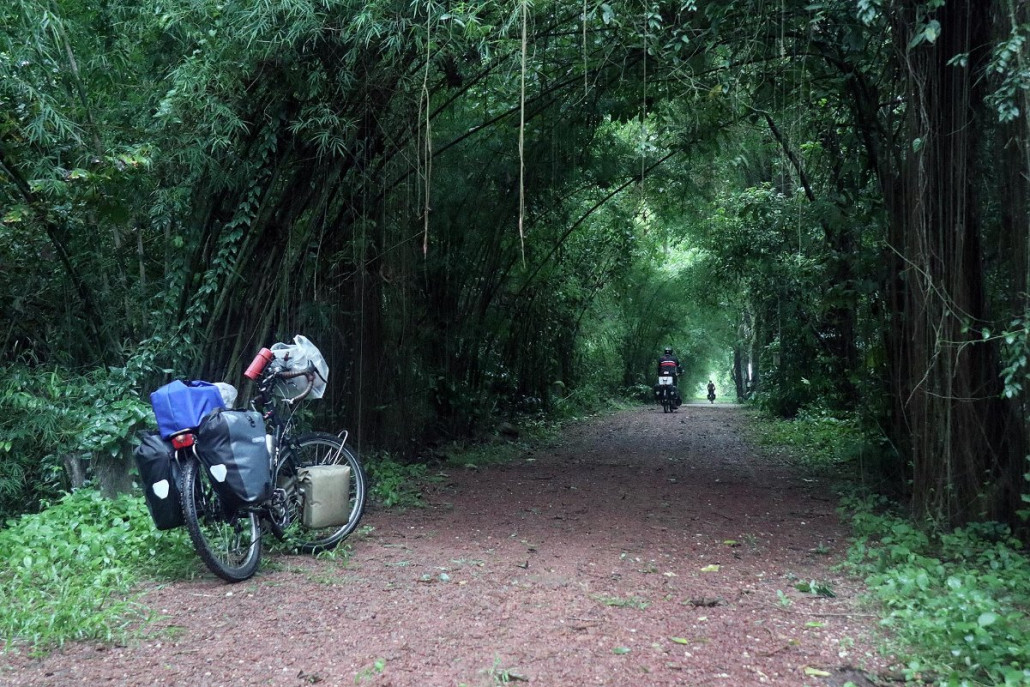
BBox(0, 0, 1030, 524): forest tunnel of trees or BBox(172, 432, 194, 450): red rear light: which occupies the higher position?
BBox(0, 0, 1030, 524): forest tunnel of trees

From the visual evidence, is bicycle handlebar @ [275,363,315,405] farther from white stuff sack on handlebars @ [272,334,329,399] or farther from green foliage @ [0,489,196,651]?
green foliage @ [0,489,196,651]

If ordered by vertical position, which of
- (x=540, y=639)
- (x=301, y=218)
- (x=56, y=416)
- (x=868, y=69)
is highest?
(x=868, y=69)

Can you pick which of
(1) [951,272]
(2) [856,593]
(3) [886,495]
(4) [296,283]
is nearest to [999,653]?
(2) [856,593]

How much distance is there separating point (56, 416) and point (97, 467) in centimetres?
37

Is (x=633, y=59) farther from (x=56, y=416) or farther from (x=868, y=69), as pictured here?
(x=56, y=416)

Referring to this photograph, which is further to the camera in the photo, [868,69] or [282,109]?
[868,69]

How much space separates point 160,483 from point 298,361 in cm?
109

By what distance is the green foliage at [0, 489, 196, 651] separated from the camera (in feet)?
10.8

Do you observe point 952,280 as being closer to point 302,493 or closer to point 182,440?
point 302,493

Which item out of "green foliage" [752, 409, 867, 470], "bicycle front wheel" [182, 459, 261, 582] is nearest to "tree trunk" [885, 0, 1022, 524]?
"green foliage" [752, 409, 867, 470]

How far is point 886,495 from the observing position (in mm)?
6020

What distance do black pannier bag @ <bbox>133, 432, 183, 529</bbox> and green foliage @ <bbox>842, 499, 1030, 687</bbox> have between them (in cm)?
306

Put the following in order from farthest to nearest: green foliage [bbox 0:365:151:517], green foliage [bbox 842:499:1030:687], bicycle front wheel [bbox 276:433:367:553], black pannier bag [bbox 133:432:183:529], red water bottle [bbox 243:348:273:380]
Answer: green foliage [bbox 0:365:151:517], bicycle front wheel [bbox 276:433:367:553], red water bottle [bbox 243:348:273:380], black pannier bag [bbox 133:432:183:529], green foliage [bbox 842:499:1030:687]

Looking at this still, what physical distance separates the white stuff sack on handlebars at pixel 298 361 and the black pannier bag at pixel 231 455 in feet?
2.04
